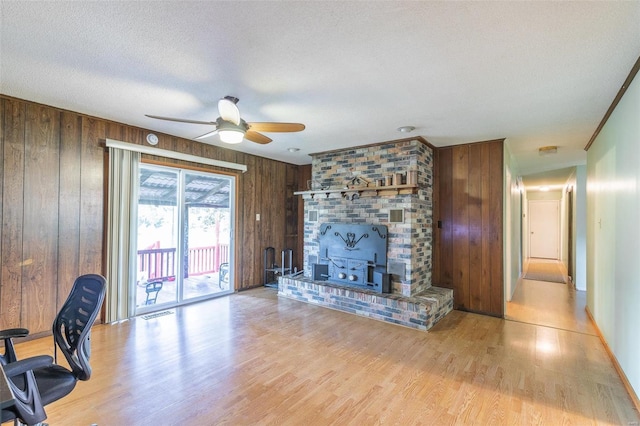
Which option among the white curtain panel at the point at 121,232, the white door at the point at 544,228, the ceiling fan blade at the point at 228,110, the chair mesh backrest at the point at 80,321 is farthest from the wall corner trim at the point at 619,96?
Result: the white door at the point at 544,228

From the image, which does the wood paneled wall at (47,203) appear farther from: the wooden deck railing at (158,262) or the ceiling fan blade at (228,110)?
the ceiling fan blade at (228,110)

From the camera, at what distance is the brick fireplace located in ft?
13.0

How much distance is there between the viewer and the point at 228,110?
2451 millimetres

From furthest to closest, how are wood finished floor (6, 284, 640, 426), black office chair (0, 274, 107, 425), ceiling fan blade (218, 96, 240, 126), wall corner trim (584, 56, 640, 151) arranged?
ceiling fan blade (218, 96, 240, 126)
wall corner trim (584, 56, 640, 151)
wood finished floor (6, 284, 640, 426)
black office chair (0, 274, 107, 425)

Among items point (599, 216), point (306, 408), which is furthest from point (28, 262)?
point (599, 216)

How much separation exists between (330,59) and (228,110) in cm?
95

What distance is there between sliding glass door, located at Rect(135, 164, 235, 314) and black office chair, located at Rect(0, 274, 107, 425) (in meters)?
2.19

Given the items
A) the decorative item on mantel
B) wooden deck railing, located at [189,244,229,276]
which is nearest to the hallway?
the decorative item on mantel

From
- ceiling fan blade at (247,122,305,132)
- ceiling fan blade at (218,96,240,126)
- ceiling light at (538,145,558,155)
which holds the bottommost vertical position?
ceiling fan blade at (247,122,305,132)

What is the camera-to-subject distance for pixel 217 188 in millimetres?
5016

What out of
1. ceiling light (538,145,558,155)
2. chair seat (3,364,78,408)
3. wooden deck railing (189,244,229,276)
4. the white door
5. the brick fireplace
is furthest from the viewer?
the white door

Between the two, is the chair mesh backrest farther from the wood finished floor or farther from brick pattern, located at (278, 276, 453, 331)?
brick pattern, located at (278, 276, 453, 331)

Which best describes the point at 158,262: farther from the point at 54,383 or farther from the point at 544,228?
the point at 544,228

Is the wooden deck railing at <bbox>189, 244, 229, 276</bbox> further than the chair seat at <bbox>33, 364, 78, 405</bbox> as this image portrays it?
Yes
